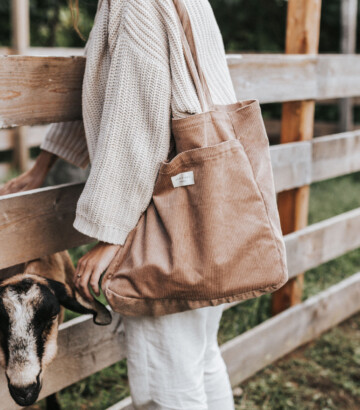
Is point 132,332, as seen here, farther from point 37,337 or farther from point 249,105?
point 249,105

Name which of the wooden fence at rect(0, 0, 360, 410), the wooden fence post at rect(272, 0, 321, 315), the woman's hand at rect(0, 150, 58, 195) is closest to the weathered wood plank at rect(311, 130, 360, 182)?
the wooden fence at rect(0, 0, 360, 410)

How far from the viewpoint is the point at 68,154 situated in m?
2.04

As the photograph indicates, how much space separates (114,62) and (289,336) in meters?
2.29

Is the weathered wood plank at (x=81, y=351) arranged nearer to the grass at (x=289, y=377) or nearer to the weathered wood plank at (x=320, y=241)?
the grass at (x=289, y=377)

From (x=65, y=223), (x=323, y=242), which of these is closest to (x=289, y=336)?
(x=323, y=242)

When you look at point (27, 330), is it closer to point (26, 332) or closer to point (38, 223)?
point (26, 332)

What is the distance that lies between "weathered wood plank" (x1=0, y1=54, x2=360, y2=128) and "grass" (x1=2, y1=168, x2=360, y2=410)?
1.31 meters

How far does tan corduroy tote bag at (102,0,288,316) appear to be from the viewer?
61.9 inches

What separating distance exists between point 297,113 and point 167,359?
1.79 m

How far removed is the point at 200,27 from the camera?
1.65m

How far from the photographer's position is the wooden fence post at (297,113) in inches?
116

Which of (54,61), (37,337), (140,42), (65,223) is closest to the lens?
(140,42)

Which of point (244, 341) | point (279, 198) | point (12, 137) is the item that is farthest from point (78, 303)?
point (12, 137)

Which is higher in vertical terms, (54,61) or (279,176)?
(54,61)
